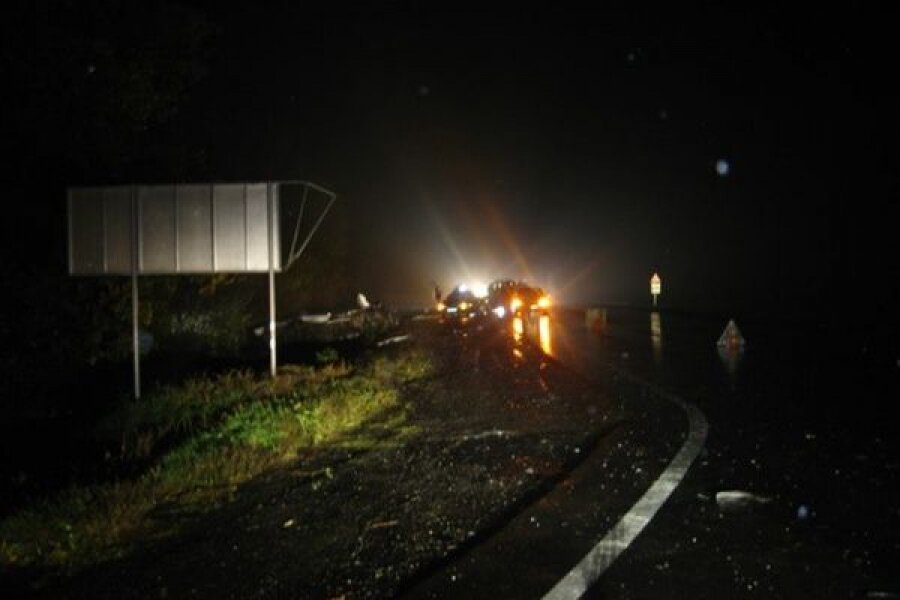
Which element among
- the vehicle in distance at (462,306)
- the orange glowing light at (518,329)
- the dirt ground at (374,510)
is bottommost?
the dirt ground at (374,510)

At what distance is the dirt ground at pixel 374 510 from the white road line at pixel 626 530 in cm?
78

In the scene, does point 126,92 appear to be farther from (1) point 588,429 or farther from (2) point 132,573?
(2) point 132,573

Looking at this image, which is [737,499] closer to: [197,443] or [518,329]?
[197,443]

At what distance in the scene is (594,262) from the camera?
89250 millimetres

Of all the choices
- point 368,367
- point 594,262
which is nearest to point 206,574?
point 368,367

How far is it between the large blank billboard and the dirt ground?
466cm

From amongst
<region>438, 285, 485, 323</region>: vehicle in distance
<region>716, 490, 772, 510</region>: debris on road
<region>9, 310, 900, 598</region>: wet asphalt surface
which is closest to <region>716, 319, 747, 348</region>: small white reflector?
<region>9, 310, 900, 598</region>: wet asphalt surface

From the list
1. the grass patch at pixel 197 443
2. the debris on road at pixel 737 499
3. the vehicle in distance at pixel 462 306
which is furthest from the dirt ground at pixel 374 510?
the vehicle in distance at pixel 462 306

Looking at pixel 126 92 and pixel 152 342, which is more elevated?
pixel 126 92

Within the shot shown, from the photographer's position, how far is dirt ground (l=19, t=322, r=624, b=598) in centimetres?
498

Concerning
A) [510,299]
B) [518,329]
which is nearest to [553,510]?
[518,329]

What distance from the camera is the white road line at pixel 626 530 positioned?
4.64 meters

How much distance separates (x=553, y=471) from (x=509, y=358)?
1033 cm

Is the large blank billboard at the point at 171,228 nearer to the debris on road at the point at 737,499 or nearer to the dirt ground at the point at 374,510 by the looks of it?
the dirt ground at the point at 374,510
